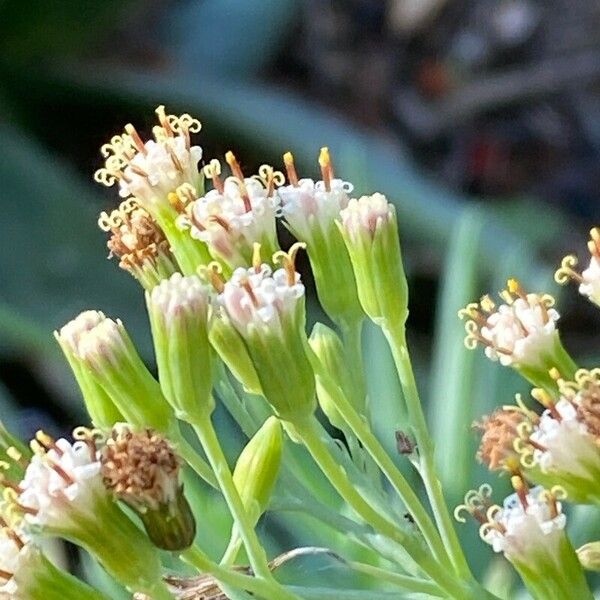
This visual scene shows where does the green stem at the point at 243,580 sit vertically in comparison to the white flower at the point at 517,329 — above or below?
below

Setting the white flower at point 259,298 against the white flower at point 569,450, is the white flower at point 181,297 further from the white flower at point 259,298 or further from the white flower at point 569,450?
the white flower at point 569,450

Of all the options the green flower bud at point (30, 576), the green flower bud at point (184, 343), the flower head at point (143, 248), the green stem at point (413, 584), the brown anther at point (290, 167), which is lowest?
the green flower bud at point (30, 576)

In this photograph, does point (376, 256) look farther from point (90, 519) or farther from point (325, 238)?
point (90, 519)

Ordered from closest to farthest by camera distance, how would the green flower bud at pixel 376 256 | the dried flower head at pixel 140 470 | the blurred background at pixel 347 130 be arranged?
the dried flower head at pixel 140 470 < the green flower bud at pixel 376 256 < the blurred background at pixel 347 130

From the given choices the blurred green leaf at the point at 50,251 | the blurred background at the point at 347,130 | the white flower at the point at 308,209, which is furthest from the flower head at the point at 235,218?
the blurred green leaf at the point at 50,251

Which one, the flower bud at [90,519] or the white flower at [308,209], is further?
the white flower at [308,209]

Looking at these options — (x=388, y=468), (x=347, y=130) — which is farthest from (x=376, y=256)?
(x=347, y=130)
